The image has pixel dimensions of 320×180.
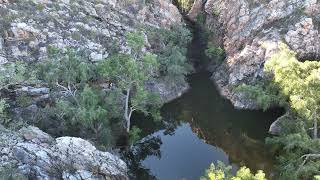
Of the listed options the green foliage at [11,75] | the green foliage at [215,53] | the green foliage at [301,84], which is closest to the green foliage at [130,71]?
the green foliage at [11,75]

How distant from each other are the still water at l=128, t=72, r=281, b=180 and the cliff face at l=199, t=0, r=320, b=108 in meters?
2.54

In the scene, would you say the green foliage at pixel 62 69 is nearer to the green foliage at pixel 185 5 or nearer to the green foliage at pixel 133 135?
the green foliage at pixel 133 135

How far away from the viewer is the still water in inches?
1738

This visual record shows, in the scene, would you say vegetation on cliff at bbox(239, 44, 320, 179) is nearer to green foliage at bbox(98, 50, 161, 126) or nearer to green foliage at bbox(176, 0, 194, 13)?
green foliage at bbox(98, 50, 161, 126)

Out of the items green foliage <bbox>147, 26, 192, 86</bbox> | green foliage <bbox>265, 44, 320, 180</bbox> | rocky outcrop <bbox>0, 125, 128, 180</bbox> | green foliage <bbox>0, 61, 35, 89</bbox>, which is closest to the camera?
rocky outcrop <bbox>0, 125, 128, 180</bbox>

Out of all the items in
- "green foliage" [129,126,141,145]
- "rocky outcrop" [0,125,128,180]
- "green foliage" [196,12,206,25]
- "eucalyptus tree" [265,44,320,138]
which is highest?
"eucalyptus tree" [265,44,320,138]

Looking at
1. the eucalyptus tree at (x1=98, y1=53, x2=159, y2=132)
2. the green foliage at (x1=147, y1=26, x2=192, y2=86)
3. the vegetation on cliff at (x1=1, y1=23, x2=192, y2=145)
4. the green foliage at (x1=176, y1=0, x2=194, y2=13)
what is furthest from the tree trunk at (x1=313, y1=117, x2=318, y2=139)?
the green foliage at (x1=176, y1=0, x2=194, y2=13)

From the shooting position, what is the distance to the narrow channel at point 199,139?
44.2 m

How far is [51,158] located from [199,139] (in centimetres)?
2094

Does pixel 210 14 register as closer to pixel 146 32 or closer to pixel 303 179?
pixel 146 32

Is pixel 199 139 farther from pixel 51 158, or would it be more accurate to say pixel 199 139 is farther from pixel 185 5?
pixel 185 5

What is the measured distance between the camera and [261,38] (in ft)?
192

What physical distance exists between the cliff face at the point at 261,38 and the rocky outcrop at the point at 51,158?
Result: 24.1 m

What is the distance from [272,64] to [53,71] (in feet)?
70.4
